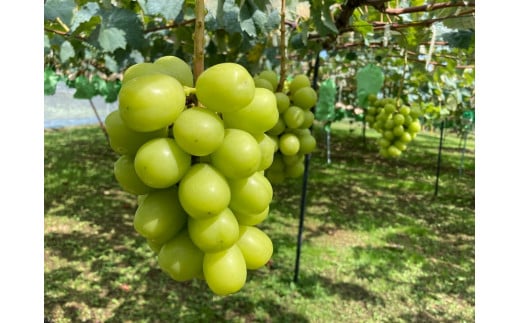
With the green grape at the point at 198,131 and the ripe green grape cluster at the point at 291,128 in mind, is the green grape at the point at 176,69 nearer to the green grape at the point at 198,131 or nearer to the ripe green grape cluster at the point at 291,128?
the green grape at the point at 198,131

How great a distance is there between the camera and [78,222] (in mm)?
5113

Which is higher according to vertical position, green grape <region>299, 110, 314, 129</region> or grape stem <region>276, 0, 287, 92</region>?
grape stem <region>276, 0, 287, 92</region>

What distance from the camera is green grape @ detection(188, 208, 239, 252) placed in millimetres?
793

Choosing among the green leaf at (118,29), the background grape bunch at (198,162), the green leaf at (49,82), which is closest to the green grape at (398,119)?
the green leaf at (118,29)

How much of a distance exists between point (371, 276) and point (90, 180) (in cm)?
537

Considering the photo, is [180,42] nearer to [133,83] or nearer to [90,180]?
[133,83]

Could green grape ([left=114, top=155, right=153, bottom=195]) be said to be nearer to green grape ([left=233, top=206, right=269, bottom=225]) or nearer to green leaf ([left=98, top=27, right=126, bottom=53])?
green grape ([left=233, top=206, right=269, bottom=225])

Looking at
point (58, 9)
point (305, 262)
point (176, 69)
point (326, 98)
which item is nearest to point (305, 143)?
point (176, 69)

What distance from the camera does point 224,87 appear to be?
718mm

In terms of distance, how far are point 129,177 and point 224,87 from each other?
0.30 metres

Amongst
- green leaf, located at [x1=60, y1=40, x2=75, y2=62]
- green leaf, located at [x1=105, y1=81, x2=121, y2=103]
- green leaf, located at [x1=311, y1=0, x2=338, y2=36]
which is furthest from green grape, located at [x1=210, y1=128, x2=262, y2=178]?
green leaf, located at [x1=105, y1=81, x2=121, y2=103]

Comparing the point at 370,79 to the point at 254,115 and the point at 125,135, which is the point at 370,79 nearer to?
the point at 254,115

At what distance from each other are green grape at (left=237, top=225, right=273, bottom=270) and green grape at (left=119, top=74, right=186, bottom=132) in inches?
13.4

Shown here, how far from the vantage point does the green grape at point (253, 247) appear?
91cm
